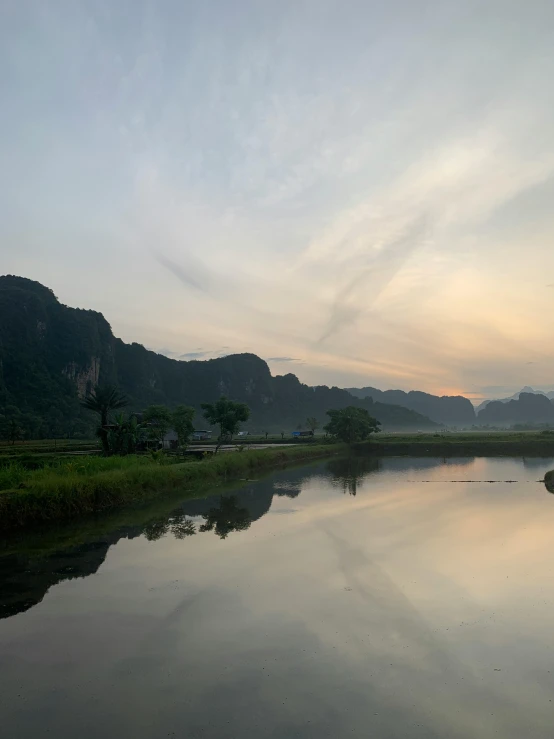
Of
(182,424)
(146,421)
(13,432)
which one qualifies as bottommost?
(13,432)

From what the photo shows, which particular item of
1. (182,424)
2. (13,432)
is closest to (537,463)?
(182,424)

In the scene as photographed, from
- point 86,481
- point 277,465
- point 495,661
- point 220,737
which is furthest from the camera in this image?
point 277,465

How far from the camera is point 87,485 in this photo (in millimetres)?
17344

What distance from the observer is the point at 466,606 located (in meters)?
8.50

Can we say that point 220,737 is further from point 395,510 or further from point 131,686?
point 395,510

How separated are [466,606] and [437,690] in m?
3.13

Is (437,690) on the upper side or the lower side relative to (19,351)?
lower

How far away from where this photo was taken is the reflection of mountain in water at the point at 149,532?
31.7ft

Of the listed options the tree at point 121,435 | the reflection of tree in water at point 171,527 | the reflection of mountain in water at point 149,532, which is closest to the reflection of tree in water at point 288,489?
the reflection of mountain in water at point 149,532

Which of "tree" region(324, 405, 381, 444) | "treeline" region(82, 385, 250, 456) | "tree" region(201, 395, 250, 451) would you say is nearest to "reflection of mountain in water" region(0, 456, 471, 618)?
"treeline" region(82, 385, 250, 456)

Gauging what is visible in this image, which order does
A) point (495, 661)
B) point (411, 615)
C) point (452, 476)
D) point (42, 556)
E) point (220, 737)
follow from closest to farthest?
point (220, 737) → point (495, 661) → point (411, 615) → point (42, 556) → point (452, 476)

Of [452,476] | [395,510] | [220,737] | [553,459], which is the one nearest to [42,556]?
[220,737]

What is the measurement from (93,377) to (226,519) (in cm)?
10346

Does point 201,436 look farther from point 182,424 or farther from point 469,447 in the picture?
point 469,447
